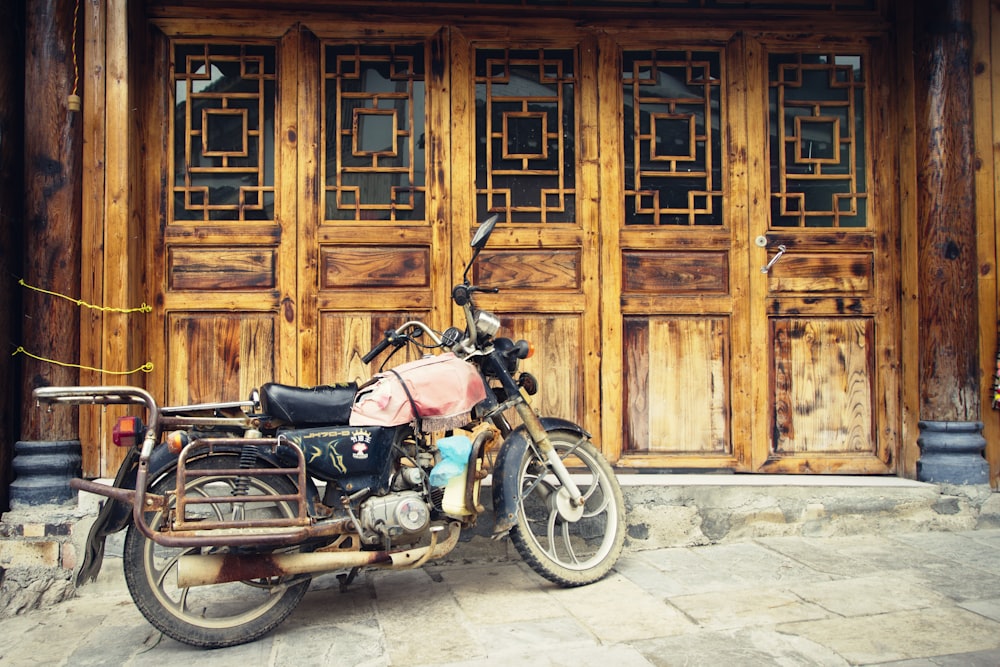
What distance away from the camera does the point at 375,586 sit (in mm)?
3957

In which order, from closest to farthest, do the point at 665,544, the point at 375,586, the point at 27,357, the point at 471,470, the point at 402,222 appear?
the point at 471,470
the point at 375,586
the point at 27,357
the point at 665,544
the point at 402,222

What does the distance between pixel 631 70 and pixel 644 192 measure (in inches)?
30.5

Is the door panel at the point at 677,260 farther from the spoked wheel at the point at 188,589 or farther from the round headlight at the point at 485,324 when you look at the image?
the spoked wheel at the point at 188,589

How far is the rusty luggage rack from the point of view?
120 inches

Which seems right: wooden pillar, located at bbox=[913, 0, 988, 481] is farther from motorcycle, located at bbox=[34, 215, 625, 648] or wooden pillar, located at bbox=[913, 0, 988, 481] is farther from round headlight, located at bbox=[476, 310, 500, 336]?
round headlight, located at bbox=[476, 310, 500, 336]

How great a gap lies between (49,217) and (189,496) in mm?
1967

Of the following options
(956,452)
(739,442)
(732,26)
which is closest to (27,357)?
(739,442)

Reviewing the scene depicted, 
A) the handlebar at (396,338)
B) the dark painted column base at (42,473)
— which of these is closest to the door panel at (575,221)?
the dark painted column base at (42,473)

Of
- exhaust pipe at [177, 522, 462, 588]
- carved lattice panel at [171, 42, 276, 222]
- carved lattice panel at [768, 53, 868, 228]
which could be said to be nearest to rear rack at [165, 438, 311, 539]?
exhaust pipe at [177, 522, 462, 588]

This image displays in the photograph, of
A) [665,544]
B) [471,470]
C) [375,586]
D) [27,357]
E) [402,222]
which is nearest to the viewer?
[471,470]

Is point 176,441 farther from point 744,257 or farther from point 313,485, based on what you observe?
point 744,257

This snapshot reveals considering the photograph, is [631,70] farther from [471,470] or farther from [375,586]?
[375,586]

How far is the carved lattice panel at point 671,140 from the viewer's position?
5.03 metres

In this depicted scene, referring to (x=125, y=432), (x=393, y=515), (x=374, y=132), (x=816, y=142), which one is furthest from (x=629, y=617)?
(x=816, y=142)
